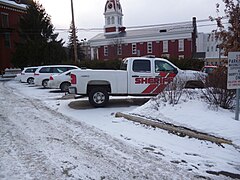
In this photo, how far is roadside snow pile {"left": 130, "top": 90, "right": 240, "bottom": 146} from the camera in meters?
5.63

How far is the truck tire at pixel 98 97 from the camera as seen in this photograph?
376 inches

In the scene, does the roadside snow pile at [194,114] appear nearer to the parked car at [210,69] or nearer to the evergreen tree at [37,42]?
the parked car at [210,69]

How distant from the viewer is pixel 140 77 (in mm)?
9633

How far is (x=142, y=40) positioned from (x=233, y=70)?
50.3 m

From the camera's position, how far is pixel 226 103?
704cm

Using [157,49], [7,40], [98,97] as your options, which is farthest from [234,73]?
[157,49]

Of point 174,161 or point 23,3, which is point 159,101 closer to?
point 174,161

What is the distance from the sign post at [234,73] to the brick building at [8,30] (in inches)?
1563

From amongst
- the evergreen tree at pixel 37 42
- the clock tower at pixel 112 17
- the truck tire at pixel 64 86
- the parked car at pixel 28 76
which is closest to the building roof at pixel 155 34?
the clock tower at pixel 112 17

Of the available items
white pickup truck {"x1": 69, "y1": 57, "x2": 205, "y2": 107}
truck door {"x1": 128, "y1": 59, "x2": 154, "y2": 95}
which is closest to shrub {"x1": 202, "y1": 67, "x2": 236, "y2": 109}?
white pickup truck {"x1": 69, "y1": 57, "x2": 205, "y2": 107}

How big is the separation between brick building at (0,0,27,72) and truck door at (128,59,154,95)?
116 ft

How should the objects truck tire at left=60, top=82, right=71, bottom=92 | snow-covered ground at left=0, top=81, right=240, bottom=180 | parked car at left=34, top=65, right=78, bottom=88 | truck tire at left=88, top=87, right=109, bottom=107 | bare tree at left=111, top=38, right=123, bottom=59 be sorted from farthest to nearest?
bare tree at left=111, top=38, right=123, bottom=59, parked car at left=34, top=65, right=78, bottom=88, truck tire at left=60, top=82, right=71, bottom=92, truck tire at left=88, top=87, right=109, bottom=107, snow-covered ground at left=0, top=81, right=240, bottom=180

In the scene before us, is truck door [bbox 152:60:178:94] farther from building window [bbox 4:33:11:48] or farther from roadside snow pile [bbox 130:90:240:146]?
building window [bbox 4:33:11:48]

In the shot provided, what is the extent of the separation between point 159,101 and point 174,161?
360 cm
